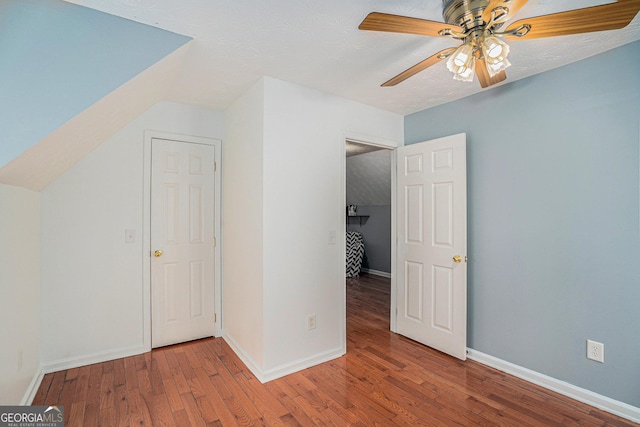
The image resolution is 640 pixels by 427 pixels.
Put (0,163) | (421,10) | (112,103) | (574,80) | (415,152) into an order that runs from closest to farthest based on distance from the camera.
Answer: (0,163) → (421,10) → (112,103) → (574,80) → (415,152)

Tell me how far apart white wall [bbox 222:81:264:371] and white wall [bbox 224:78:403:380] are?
0.02 meters

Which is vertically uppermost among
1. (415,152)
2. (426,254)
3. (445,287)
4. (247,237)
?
(415,152)

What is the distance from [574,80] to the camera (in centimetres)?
224

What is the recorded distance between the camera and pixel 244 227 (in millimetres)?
2781

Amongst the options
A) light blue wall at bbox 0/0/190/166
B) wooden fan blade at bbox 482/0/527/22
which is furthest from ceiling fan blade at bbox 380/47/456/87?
light blue wall at bbox 0/0/190/166

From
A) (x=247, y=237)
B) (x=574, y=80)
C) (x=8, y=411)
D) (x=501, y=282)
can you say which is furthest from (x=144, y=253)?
(x=574, y=80)

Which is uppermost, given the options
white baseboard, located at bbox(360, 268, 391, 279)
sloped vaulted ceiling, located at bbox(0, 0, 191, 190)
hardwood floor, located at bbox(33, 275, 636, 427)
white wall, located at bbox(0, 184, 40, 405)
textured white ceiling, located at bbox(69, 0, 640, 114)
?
textured white ceiling, located at bbox(69, 0, 640, 114)

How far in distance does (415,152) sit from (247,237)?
1.90 metres

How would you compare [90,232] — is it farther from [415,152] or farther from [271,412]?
[415,152]

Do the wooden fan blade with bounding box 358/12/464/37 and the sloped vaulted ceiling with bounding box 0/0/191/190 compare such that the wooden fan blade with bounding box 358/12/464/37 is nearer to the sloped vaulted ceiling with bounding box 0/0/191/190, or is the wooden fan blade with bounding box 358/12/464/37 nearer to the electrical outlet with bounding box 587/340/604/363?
the sloped vaulted ceiling with bounding box 0/0/191/190

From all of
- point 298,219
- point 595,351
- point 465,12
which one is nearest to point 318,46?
point 465,12

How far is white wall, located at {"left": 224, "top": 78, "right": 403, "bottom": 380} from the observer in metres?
2.47

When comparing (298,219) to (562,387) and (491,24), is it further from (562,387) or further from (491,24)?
(562,387)

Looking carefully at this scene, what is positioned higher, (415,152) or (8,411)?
(415,152)
